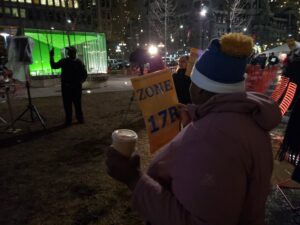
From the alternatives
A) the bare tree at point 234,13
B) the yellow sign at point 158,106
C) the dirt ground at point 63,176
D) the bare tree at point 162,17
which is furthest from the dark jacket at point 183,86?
the bare tree at point 162,17

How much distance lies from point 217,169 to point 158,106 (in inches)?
105

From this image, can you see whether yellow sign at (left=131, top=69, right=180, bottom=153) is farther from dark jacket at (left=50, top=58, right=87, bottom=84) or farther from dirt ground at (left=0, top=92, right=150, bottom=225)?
dark jacket at (left=50, top=58, right=87, bottom=84)

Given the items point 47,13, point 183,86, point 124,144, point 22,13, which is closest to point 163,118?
point 183,86

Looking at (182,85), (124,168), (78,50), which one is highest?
(124,168)

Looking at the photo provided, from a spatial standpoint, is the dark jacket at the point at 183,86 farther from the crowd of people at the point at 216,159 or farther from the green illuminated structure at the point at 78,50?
the green illuminated structure at the point at 78,50

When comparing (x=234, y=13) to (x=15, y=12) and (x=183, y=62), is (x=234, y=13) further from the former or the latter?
(x=15, y=12)

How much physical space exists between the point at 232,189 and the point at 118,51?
5630 cm

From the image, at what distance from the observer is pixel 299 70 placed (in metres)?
6.85

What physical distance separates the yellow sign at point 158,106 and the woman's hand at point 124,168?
2.17 meters

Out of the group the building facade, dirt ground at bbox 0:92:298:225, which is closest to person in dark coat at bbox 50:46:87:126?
dirt ground at bbox 0:92:298:225

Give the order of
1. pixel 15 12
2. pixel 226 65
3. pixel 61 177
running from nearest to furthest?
pixel 226 65
pixel 61 177
pixel 15 12

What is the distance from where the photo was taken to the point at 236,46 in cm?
136

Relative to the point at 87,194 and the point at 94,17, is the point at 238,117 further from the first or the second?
the point at 94,17

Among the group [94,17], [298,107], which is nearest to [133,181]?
[298,107]
